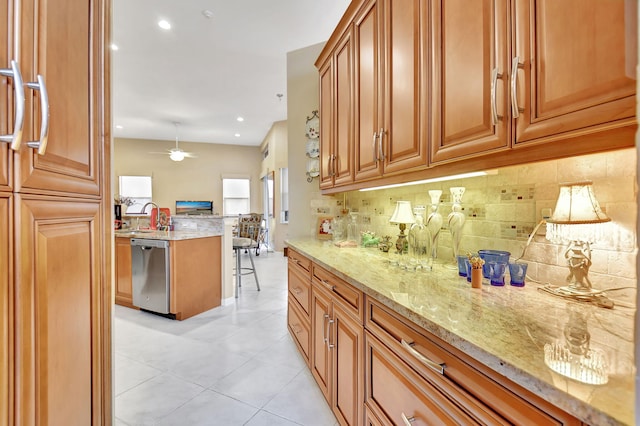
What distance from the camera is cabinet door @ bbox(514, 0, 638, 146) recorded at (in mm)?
658

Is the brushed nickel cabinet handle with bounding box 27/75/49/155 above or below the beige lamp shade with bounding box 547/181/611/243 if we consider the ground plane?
above

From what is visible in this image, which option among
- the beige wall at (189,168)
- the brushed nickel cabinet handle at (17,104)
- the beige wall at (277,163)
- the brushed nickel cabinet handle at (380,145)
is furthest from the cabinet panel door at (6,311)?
the beige wall at (189,168)

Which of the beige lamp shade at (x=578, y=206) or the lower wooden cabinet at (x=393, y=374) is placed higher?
the beige lamp shade at (x=578, y=206)

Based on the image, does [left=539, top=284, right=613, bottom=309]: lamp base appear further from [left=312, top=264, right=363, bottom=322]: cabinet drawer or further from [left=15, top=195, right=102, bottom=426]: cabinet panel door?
[left=15, top=195, right=102, bottom=426]: cabinet panel door

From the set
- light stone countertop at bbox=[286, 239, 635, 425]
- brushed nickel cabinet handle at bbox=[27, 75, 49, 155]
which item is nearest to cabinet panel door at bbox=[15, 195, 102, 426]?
brushed nickel cabinet handle at bbox=[27, 75, 49, 155]

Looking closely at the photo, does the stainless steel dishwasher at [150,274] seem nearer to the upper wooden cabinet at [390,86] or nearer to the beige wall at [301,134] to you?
the beige wall at [301,134]

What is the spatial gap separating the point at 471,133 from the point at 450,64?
31cm

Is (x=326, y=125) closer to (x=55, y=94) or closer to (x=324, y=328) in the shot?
(x=324, y=328)

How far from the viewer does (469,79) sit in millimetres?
1040

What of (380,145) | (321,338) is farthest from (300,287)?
(380,145)

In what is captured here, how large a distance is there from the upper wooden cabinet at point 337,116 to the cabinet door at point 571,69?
118cm

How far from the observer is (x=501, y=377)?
1.96ft

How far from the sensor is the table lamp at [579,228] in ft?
2.94

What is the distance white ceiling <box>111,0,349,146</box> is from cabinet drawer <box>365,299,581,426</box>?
1.66m
